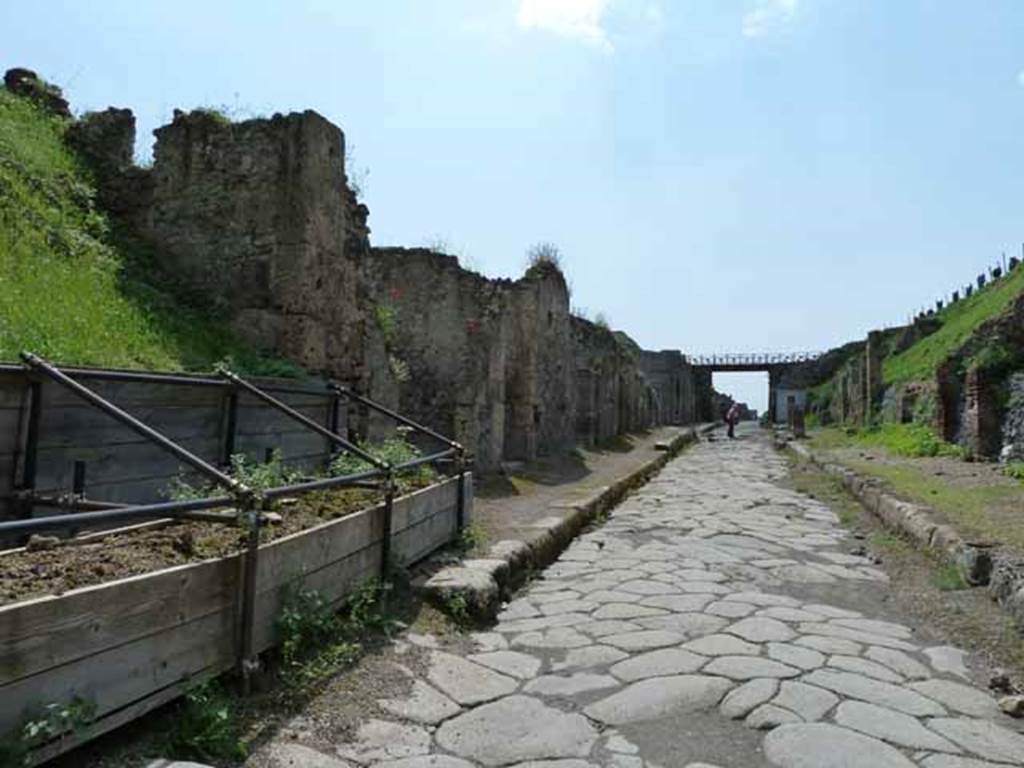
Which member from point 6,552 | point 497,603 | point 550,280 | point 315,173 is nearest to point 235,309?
point 315,173

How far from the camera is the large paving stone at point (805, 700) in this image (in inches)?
145

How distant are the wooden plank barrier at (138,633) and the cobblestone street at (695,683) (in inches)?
23.7

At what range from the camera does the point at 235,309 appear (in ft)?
27.0

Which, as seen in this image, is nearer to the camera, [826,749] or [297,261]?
[826,749]

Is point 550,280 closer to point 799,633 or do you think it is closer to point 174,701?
point 799,633

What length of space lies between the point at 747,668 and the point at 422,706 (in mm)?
1703

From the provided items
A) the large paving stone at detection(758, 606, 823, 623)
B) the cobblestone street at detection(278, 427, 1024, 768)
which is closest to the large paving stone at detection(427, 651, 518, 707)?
the cobblestone street at detection(278, 427, 1024, 768)

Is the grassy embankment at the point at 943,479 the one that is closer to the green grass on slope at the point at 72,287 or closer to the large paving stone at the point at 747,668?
the large paving stone at the point at 747,668

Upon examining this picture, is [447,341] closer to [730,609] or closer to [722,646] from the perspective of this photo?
[730,609]

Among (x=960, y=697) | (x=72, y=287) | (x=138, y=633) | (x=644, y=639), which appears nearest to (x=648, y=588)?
(x=644, y=639)

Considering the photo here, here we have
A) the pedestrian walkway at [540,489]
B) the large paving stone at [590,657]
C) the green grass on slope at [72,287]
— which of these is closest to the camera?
the large paving stone at [590,657]

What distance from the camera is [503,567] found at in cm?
596

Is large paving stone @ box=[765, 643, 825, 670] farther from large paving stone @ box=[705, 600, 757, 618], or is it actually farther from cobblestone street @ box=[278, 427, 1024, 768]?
large paving stone @ box=[705, 600, 757, 618]

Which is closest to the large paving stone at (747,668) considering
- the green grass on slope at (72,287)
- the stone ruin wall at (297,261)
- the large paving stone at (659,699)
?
the large paving stone at (659,699)
